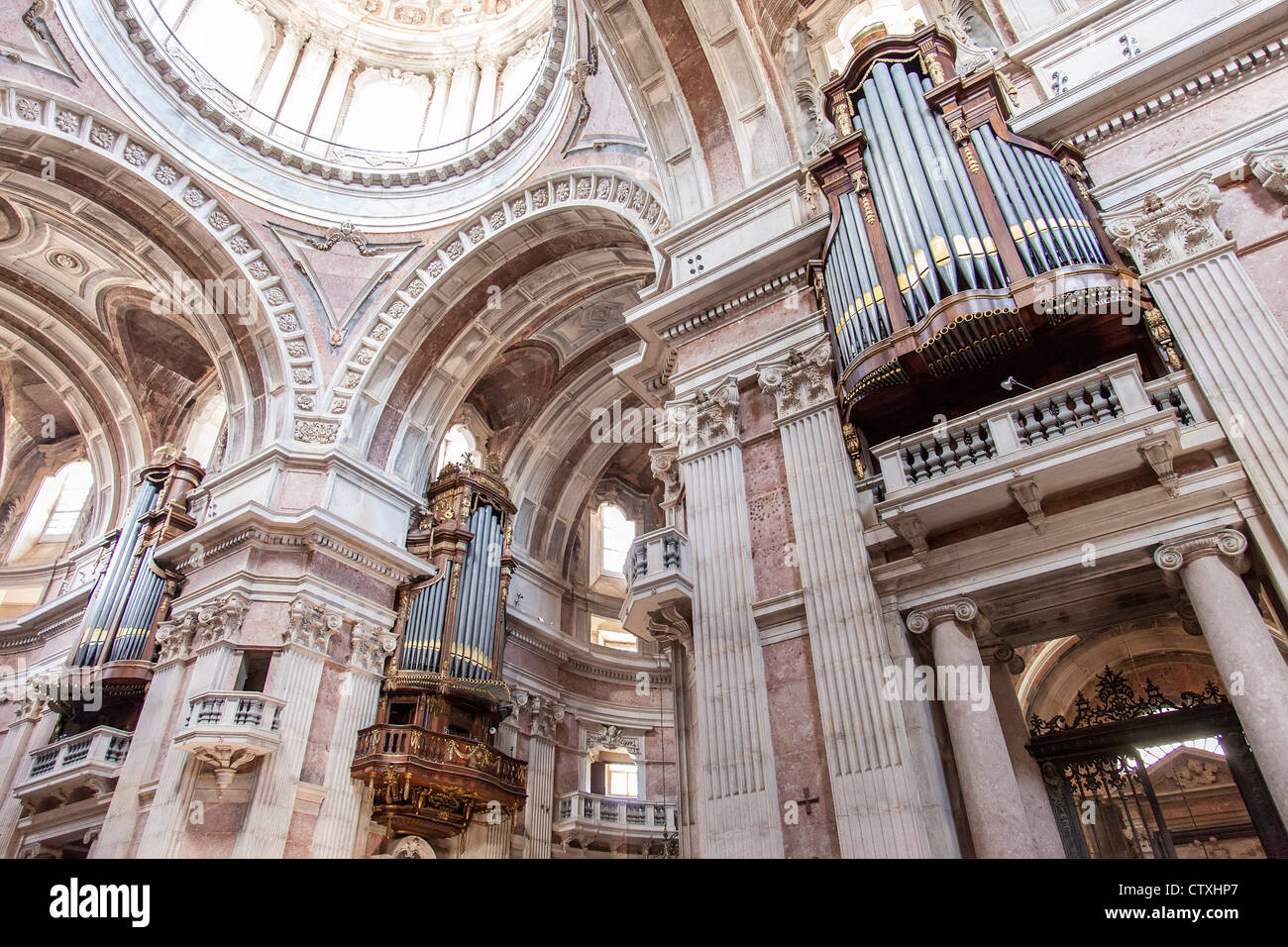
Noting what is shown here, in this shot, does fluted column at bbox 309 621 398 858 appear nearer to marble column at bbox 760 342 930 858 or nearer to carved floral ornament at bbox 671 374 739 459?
carved floral ornament at bbox 671 374 739 459

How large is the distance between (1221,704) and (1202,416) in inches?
92.9

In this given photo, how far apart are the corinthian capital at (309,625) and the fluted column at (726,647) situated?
23.1 ft

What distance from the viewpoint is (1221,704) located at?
628 cm

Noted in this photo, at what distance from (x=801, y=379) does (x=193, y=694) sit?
9600mm

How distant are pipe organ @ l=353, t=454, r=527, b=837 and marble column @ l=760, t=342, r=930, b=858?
7571 millimetres

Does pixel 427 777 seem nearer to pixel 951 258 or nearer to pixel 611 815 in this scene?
pixel 611 815

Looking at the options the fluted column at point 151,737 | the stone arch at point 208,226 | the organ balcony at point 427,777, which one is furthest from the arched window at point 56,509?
the organ balcony at point 427,777

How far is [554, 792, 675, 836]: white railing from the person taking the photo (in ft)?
47.9

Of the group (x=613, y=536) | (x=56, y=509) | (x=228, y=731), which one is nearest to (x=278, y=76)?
(x=56, y=509)

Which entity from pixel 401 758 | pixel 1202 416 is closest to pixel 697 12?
pixel 1202 416

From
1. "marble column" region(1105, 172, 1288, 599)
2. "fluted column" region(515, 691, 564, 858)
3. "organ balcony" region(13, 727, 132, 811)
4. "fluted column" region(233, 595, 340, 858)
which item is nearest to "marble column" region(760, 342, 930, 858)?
"marble column" region(1105, 172, 1288, 599)
